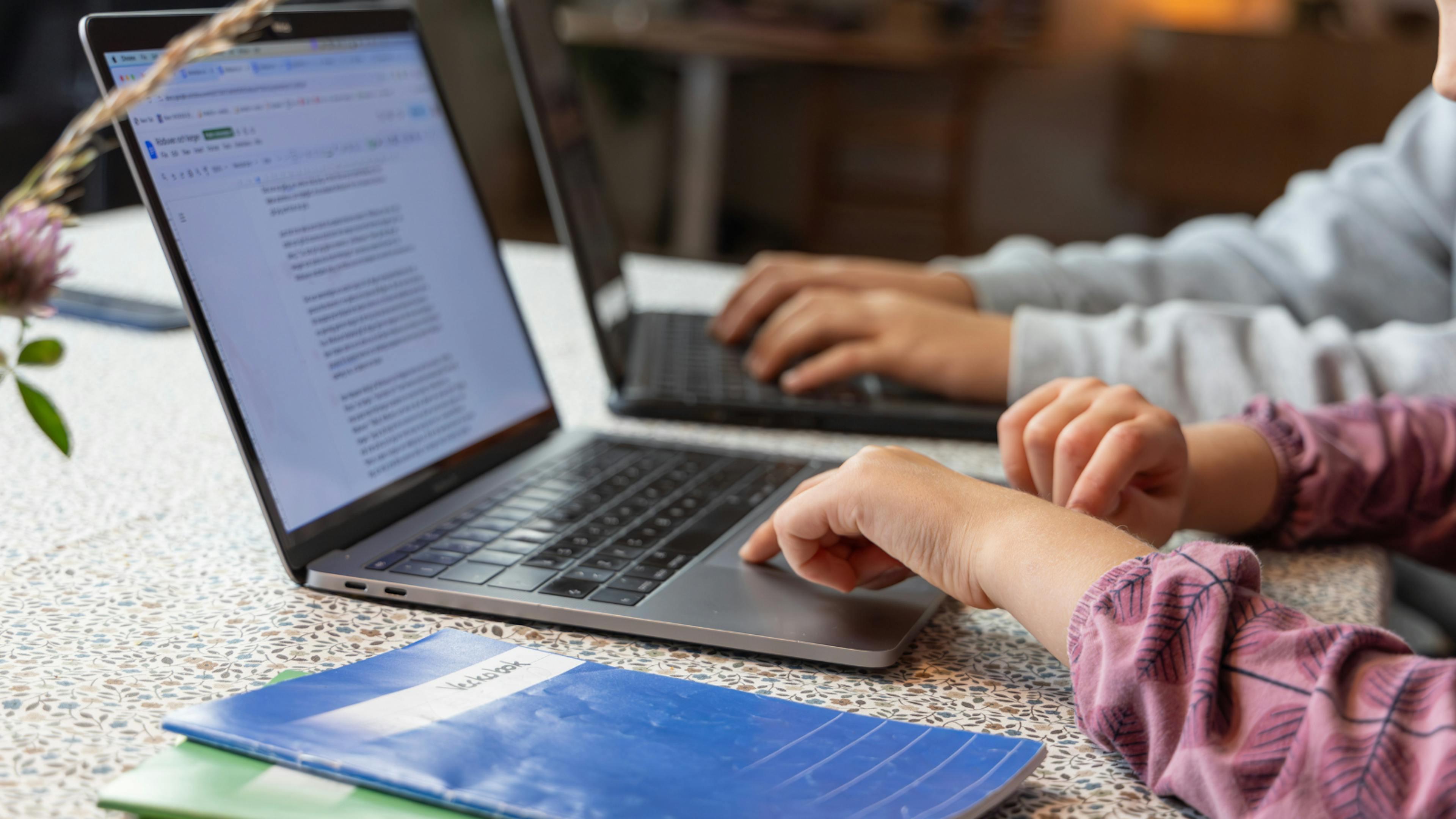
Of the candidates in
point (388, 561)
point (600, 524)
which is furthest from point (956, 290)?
point (388, 561)

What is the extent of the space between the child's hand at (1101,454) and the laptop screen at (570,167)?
0.37m

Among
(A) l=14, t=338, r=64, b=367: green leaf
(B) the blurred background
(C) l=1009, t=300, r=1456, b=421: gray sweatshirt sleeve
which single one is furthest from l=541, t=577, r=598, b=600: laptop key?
Result: (B) the blurred background

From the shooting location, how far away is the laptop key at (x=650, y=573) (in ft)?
1.87

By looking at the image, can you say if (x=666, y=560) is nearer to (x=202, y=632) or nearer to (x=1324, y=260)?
(x=202, y=632)

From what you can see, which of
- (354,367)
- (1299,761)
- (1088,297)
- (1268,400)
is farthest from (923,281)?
(1299,761)

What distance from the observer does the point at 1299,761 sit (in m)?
0.40

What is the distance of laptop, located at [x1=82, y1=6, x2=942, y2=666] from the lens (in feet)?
1.79

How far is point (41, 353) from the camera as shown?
378 millimetres

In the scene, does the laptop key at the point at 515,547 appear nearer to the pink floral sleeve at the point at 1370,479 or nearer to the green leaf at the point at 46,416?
the green leaf at the point at 46,416

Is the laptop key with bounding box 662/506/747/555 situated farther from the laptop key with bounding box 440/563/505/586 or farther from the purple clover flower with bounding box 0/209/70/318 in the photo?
the purple clover flower with bounding box 0/209/70/318

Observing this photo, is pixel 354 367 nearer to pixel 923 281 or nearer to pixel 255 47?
pixel 255 47

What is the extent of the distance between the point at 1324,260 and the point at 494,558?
2.92ft

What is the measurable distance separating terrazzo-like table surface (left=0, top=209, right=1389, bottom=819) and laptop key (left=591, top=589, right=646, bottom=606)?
0.02m

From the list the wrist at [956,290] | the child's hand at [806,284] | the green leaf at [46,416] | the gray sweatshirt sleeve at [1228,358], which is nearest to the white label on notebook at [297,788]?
the green leaf at [46,416]
